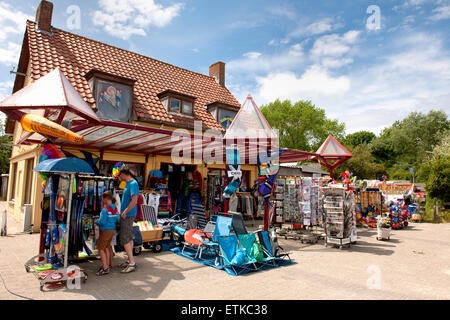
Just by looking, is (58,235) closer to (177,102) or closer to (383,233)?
(177,102)

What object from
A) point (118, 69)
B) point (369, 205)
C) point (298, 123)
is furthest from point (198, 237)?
point (298, 123)

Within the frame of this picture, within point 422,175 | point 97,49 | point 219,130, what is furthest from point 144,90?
point 422,175

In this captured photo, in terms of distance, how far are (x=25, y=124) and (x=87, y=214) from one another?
2.19 metres

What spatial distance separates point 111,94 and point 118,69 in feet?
8.65

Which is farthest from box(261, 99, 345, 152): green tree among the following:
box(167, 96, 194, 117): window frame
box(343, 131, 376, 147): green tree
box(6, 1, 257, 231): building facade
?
box(167, 96, 194, 117): window frame

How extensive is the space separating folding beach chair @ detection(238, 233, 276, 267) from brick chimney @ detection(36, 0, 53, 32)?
12.4 meters

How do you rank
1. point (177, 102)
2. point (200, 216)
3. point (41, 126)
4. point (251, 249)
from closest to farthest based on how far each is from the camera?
point (41, 126) → point (251, 249) → point (200, 216) → point (177, 102)

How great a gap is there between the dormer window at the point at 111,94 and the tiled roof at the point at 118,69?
1.00ft

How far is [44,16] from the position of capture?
11.8 m

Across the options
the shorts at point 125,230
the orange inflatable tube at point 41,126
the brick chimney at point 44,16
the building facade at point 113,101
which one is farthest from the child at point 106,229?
the brick chimney at point 44,16

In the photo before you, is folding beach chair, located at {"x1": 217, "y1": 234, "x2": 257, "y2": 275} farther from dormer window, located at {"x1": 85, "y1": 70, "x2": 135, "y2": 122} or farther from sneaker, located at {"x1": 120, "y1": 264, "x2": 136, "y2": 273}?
dormer window, located at {"x1": 85, "y1": 70, "x2": 135, "y2": 122}

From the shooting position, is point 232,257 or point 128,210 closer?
point 128,210

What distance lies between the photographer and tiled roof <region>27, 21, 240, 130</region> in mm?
10602

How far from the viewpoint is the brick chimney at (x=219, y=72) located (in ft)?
60.5
